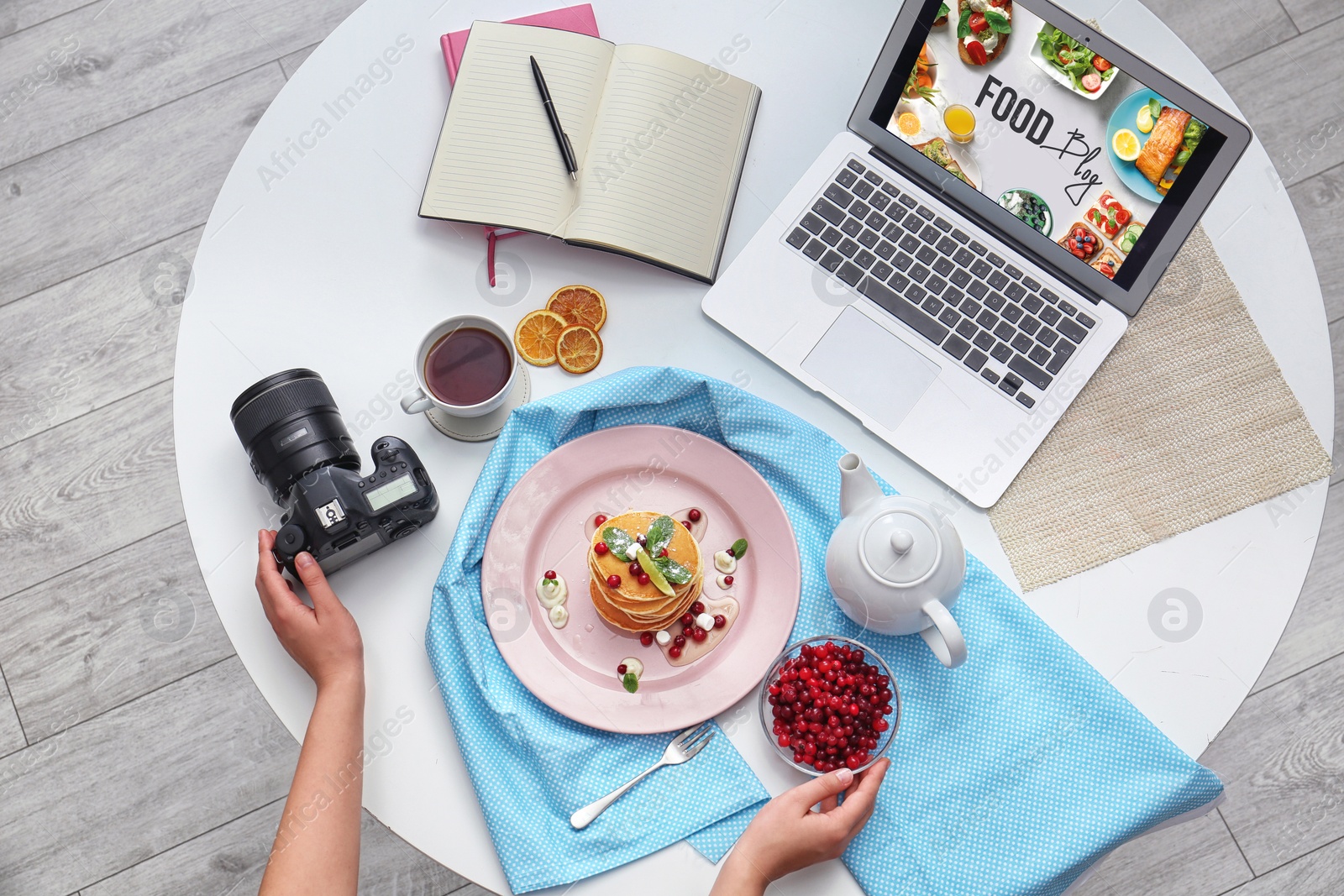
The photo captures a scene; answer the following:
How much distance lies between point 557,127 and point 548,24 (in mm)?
184

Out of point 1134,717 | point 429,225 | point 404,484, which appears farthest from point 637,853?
point 429,225

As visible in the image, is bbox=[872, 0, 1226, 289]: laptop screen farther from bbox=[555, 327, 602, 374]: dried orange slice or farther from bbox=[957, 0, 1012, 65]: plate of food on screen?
bbox=[555, 327, 602, 374]: dried orange slice

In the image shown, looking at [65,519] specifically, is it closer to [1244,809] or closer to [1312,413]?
[1312,413]

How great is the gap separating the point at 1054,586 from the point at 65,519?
2.09 m

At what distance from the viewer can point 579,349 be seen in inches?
51.5

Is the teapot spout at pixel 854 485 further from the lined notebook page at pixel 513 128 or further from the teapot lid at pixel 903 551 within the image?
the lined notebook page at pixel 513 128

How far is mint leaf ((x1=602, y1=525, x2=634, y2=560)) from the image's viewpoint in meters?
1.15

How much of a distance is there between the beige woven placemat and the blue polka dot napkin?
13 cm

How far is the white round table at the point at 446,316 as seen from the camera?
1.21 metres

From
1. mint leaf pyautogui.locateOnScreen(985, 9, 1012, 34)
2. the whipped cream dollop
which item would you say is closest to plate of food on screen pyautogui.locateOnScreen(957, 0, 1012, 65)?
mint leaf pyautogui.locateOnScreen(985, 9, 1012, 34)

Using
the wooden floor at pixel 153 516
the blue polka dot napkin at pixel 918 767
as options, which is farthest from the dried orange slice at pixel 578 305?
the wooden floor at pixel 153 516

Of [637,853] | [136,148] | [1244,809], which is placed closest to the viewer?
[637,853]

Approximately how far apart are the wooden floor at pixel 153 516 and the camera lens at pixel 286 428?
1.02 m

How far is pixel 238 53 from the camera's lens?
221 centimetres
